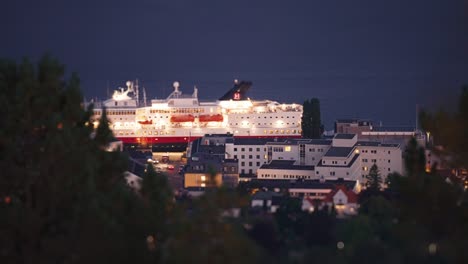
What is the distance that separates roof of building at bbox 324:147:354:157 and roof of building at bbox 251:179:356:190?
1.22 metres

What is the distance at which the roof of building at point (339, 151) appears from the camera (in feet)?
45.6

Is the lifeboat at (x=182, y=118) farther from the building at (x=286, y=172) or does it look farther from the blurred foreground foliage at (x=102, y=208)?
the blurred foreground foliage at (x=102, y=208)

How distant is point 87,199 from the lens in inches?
212

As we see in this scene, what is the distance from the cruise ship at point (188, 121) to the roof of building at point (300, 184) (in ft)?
26.1

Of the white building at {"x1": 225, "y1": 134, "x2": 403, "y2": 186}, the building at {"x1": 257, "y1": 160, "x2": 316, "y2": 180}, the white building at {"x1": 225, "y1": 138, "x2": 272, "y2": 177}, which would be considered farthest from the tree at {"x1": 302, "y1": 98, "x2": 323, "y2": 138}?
the building at {"x1": 257, "y1": 160, "x2": 316, "y2": 180}

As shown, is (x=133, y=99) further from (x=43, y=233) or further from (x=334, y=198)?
(x=43, y=233)

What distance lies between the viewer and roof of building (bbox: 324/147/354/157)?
13898 millimetres

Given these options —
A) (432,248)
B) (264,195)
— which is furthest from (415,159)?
(264,195)

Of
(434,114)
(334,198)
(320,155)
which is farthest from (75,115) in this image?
(320,155)

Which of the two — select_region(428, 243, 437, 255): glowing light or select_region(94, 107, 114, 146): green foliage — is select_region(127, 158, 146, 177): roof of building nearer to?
select_region(94, 107, 114, 146): green foliage

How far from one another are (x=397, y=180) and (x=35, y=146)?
8.82ft

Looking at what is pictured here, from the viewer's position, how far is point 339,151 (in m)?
14.2

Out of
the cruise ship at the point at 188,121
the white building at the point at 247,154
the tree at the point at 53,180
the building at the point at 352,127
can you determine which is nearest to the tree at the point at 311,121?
the building at the point at 352,127

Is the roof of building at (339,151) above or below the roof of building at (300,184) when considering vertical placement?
above
